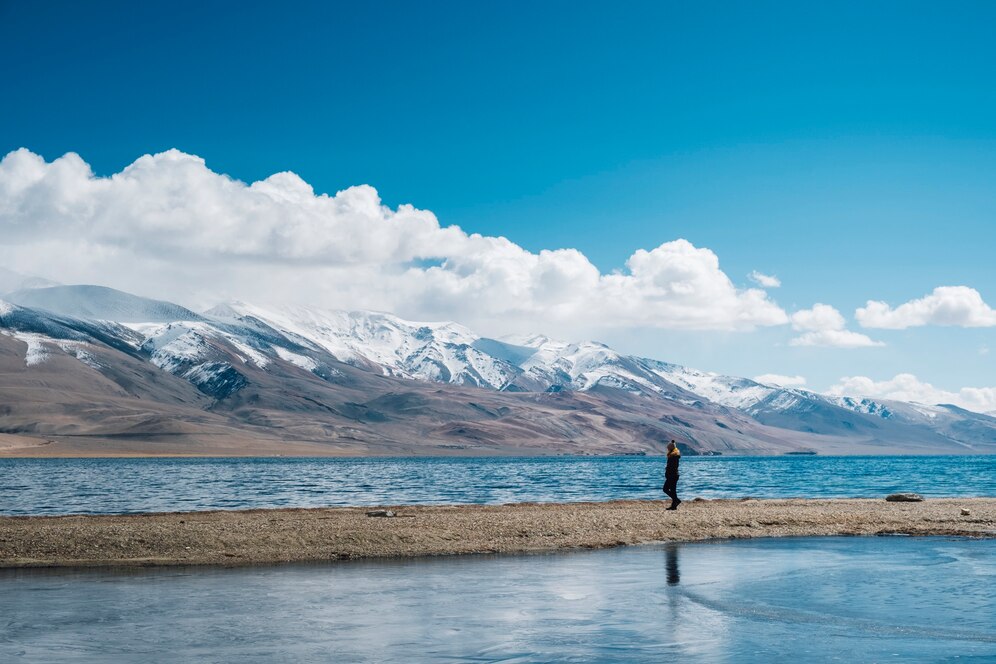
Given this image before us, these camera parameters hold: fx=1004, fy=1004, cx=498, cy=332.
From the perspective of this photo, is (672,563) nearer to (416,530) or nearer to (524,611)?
(524,611)

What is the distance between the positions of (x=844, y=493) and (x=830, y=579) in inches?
2342

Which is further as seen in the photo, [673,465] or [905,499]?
[905,499]

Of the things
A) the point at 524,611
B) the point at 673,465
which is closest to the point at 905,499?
the point at 673,465

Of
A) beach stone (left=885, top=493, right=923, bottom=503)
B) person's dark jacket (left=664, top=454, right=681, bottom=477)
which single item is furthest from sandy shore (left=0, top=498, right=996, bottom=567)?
beach stone (left=885, top=493, right=923, bottom=503)

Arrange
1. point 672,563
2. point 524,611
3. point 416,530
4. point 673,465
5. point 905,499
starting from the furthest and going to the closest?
point 905,499 → point 673,465 → point 416,530 → point 672,563 → point 524,611

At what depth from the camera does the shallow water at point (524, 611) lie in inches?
691

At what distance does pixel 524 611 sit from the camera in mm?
21312

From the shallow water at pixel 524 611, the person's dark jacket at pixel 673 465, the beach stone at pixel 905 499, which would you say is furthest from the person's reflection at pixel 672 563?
the beach stone at pixel 905 499

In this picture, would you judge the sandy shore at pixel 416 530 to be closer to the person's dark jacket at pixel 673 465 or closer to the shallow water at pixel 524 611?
the person's dark jacket at pixel 673 465

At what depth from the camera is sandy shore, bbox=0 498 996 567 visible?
30.0 m

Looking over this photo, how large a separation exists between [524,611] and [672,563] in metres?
8.85

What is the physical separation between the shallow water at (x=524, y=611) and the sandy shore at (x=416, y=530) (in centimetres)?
203

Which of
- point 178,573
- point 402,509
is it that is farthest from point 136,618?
point 402,509

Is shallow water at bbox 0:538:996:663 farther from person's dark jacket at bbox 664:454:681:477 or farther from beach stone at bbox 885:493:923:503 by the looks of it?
beach stone at bbox 885:493:923:503
